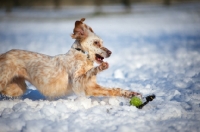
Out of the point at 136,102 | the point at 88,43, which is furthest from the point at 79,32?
the point at 136,102

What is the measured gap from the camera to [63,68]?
5324mm

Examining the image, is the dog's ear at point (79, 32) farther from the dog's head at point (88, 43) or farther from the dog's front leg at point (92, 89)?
the dog's front leg at point (92, 89)

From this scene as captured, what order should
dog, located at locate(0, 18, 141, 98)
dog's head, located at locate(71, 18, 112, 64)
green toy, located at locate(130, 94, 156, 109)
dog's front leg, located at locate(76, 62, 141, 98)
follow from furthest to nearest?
1. dog's head, located at locate(71, 18, 112, 64)
2. dog, located at locate(0, 18, 141, 98)
3. dog's front leg, located at locate(76, 62, 141, 98)
4. green toy, located at locate(130, 94, 156, 109)

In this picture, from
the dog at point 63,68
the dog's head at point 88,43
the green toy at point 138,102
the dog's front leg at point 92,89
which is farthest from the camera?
the dog's head at point 88,43

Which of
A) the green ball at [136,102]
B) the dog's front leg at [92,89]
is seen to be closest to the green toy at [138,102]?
the green ball at [136,102]

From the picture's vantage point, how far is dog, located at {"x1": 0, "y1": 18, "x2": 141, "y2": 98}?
17.0 feet

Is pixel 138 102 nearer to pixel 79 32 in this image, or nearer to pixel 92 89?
pixel 92 89

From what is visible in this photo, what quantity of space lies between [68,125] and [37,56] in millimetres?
1905

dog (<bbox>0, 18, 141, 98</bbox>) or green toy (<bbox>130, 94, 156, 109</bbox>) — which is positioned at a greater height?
dog (<bbox>0, 18, 141, 98</bbox>)

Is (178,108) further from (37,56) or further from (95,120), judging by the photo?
(37,56)

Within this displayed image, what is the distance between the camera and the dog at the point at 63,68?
5174 mm

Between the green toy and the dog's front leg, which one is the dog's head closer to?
the dog's front leg

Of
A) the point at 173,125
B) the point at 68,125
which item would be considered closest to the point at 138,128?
the point at 173,125

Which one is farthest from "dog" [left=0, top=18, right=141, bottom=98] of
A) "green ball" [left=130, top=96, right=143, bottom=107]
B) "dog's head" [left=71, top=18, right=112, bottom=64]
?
"green ball" [left=130, top=96, right=143, bottom=107]
